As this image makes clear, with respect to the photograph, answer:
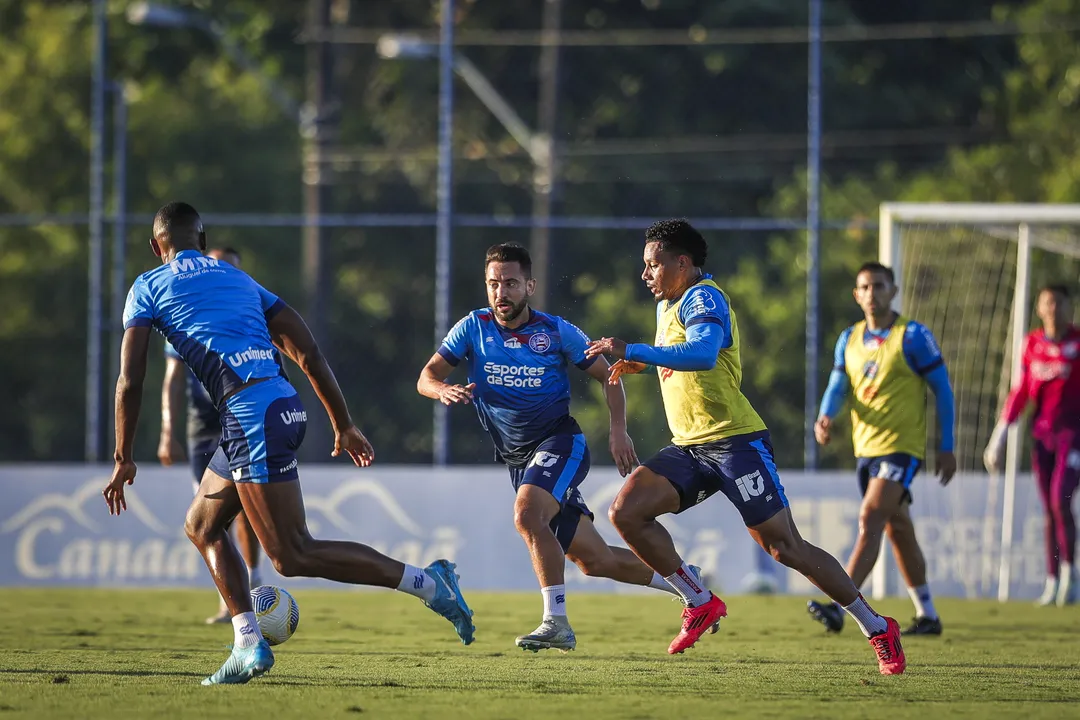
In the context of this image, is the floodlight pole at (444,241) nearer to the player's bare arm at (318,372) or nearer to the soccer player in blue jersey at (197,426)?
the soccer player in blue jersey at (197,426)

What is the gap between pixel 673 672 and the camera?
8.62 metres

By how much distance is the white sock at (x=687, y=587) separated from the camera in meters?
9.12

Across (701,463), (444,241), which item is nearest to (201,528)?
(701,463)

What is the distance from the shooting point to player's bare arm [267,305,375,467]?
26.4ft

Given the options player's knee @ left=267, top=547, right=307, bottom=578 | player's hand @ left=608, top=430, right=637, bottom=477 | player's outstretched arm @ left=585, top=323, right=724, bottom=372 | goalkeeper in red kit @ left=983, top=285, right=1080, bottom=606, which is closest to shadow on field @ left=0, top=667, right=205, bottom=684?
player's knee @ left=267, top=547, right=307, bottom=578

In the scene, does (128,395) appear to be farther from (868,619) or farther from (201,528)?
(868,619)

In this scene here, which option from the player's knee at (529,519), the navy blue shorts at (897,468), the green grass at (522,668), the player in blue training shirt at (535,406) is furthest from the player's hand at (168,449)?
the navy blue shorts at (897,468)

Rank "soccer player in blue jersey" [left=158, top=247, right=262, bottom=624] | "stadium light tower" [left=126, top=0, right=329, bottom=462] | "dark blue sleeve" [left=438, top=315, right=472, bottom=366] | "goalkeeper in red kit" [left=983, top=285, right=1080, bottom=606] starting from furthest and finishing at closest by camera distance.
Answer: "stadium light tower" [left=126, top=0, right=329, bottom=462], "goalkeeper in red kit" [left=983, top=285, right=1080, bottom=606], "soccer player in blue jersey" [left=158, top=247, right=262, bottom=624], "dark blue sleeve" [left=438, top=315, right=472, bottom=366]

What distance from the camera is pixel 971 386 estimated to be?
58.2 ft

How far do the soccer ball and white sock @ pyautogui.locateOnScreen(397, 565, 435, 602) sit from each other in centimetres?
53

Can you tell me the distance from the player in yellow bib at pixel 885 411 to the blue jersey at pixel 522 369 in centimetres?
243

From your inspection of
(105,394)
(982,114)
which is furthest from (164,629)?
(982,114)

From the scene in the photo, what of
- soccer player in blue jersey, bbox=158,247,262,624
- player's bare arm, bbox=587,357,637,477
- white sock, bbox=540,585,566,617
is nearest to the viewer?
white sock, bbox=540,585,566,617

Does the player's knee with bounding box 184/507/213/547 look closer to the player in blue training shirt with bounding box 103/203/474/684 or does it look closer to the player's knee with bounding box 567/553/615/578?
the player in blue training shirt with bounding box 103/203/474/684
